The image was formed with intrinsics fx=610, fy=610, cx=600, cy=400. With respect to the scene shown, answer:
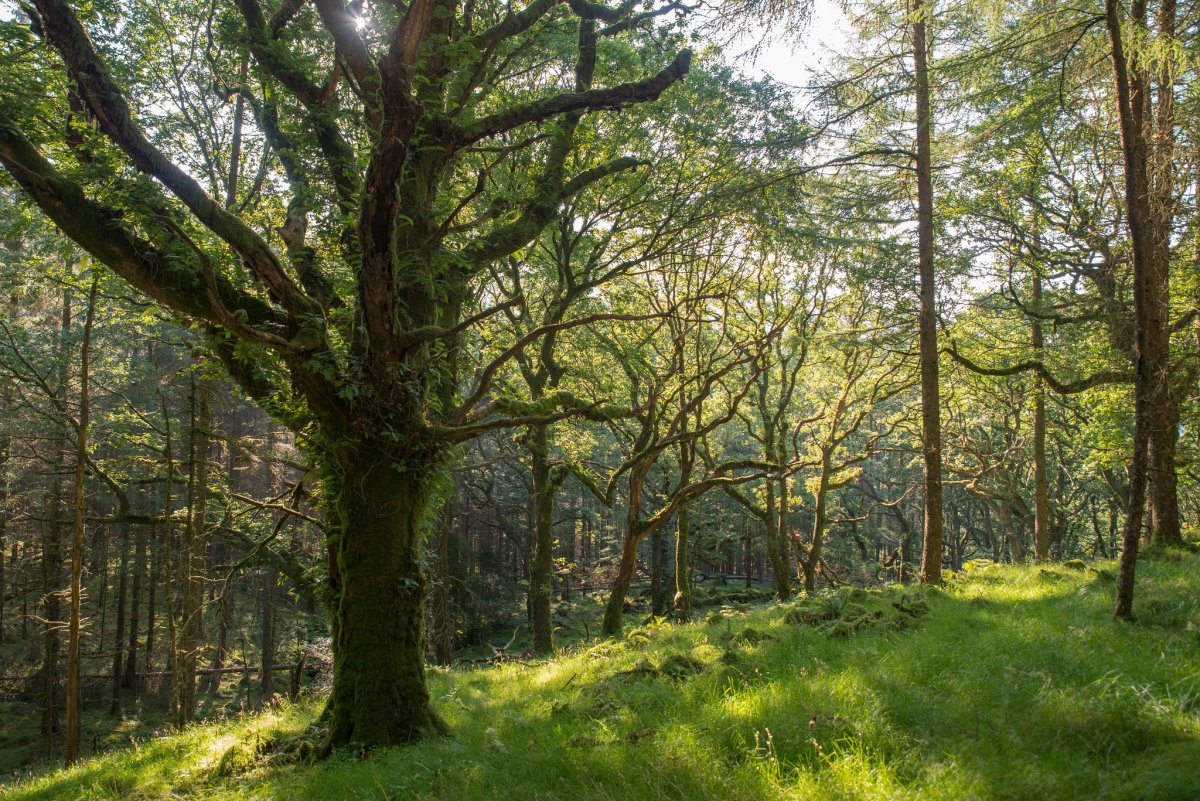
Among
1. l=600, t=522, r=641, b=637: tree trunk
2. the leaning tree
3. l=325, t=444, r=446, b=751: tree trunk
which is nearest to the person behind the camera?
the leaning tree

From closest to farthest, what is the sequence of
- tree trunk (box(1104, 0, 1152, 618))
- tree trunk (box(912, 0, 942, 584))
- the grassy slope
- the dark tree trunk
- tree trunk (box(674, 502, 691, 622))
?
the grassy slope
tree trunk (box(1104, 0, 1152, 618))
tree trunk (box(912, 0, 942, 584))
the dark tree trunk
tree trunk (box(674, 502, 691, 622))

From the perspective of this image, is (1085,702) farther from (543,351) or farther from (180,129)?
(180,129)

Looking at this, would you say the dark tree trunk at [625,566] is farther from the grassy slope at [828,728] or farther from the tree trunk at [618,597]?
the grassy slope at [828,728]

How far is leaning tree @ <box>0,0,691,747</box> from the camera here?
4867mm

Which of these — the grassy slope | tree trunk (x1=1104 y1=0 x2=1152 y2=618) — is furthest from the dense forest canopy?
the grassy slope

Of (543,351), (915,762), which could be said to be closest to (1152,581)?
(915,762)

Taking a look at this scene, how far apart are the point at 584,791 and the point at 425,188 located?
5.66 meters

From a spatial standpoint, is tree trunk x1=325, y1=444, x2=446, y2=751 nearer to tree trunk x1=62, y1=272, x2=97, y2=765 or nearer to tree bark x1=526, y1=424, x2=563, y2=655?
tree trunk x1=62, y1=272, x2=97, y2=765

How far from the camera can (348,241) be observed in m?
6.23

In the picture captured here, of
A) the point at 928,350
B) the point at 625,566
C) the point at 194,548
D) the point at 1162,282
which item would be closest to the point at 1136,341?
the point at 1162,282

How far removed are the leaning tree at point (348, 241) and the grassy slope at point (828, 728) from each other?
112cm

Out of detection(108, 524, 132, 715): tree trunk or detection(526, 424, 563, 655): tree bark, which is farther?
detection(108, 524, 132, 715): tree trunk

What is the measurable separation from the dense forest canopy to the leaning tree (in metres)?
0.04

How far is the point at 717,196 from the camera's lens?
958cm
